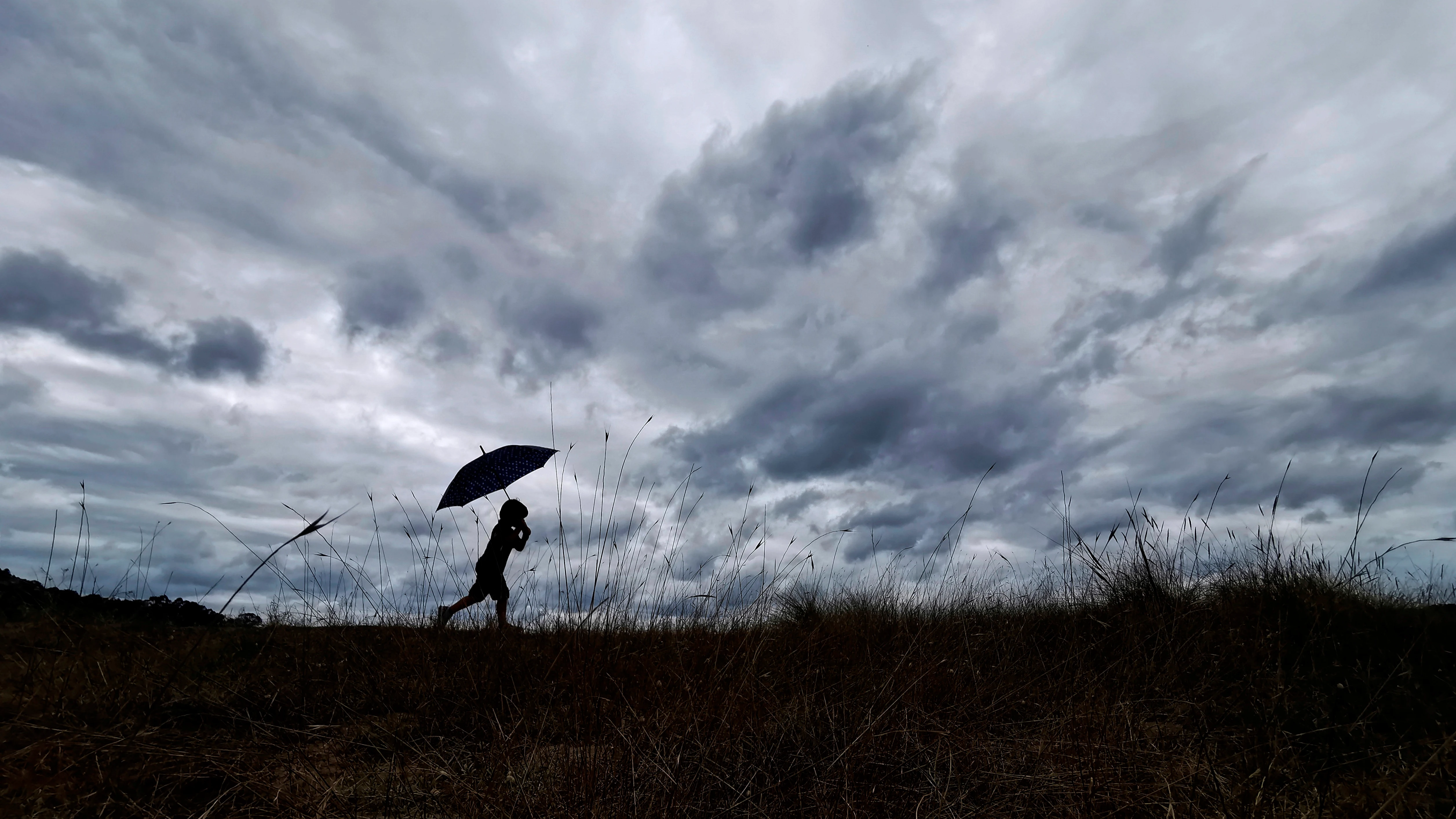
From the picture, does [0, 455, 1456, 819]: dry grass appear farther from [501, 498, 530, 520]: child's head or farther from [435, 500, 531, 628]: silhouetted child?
[501, 498, 530, 520]: child's head

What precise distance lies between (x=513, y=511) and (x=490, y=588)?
268 centimetres

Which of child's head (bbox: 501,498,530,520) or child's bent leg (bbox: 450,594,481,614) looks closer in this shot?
child's bent leg (bbox: 450,594,481,614)

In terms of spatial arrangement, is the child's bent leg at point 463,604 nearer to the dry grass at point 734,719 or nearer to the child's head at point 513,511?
the dry grass at point 734,719

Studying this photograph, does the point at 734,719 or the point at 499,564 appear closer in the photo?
the point at 734,719

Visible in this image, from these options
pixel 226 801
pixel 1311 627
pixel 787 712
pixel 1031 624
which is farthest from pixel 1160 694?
pixel 226 801

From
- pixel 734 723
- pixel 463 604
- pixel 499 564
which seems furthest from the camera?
pixel 499 564

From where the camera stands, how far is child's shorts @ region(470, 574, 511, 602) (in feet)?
19.0

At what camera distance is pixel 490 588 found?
583 cm

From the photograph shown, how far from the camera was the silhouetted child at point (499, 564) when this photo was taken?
18.3 feet

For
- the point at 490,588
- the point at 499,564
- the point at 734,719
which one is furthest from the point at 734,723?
the point at 499,564

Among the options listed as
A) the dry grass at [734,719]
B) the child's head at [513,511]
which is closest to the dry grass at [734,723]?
the dry grass at [734,719]

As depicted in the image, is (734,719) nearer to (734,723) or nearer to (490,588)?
(734,723)

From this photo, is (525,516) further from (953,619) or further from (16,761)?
(16,761)

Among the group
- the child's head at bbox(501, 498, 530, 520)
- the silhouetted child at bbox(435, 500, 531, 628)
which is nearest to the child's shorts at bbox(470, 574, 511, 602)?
the silhouetted child at bbox(435, 500, 531, 628)
